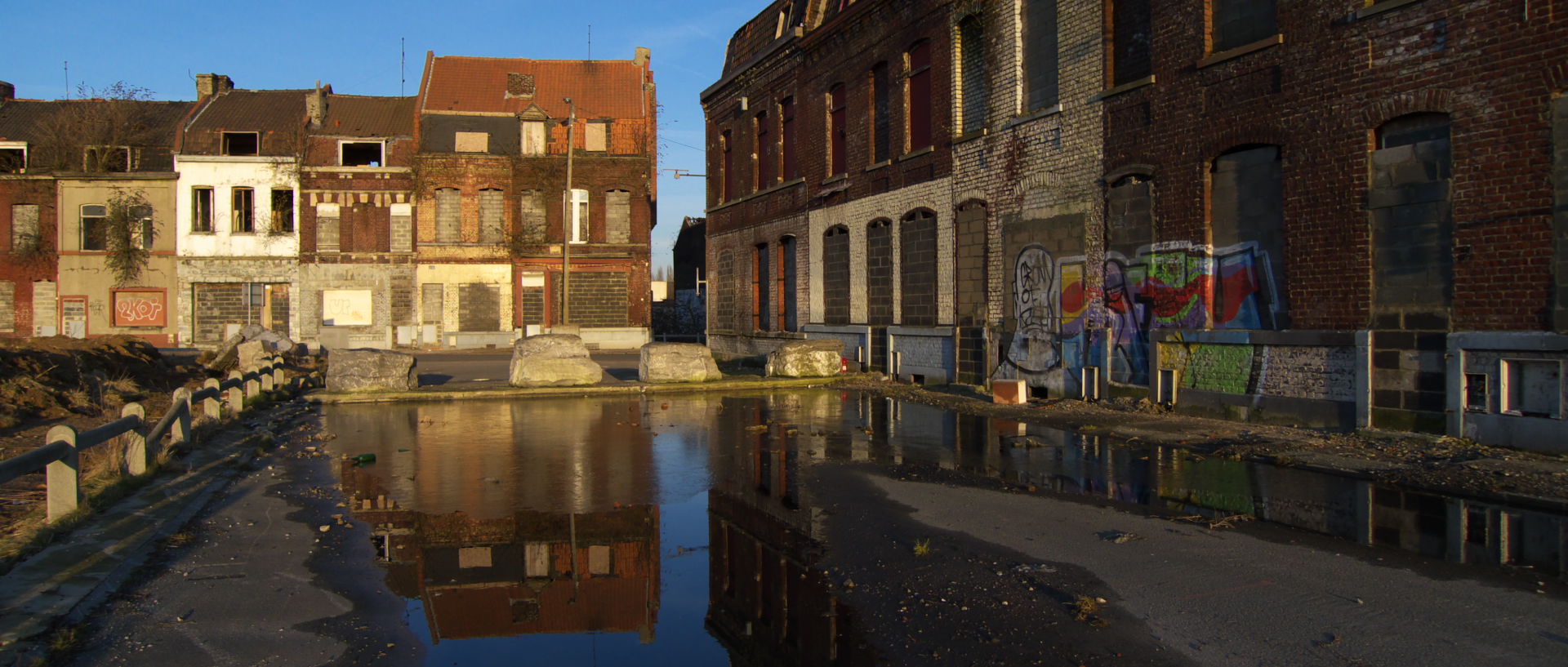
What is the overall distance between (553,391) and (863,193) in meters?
8.16

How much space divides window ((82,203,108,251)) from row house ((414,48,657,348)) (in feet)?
41.2

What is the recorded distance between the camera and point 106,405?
46.5 ft

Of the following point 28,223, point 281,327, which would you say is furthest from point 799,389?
point 28,223

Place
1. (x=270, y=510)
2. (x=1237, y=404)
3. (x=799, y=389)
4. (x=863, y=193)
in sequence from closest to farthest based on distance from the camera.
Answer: (x=270, y=510) → (x=1237, y=404) → (x=799, y=389) → (x=863, y=193)

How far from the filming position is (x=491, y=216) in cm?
3931

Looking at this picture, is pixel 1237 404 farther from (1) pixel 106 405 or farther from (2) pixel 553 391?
(1) pixel 106 405

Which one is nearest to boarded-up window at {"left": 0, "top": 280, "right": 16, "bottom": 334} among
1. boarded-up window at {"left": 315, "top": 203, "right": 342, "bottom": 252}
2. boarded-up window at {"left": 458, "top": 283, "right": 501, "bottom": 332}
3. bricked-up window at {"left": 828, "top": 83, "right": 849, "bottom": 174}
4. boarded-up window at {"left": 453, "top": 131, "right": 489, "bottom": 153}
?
boarded-up window at {"left": 315, "top": 203, "right": 342, "bottom": 252}

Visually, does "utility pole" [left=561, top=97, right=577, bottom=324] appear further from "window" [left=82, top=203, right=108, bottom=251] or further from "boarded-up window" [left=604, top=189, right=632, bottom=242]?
"window" [left=82, top=203, right=108, bottom=251]

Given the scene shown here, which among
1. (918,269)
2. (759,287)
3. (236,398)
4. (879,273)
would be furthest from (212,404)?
(759,287)

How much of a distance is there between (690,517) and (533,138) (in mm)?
35914

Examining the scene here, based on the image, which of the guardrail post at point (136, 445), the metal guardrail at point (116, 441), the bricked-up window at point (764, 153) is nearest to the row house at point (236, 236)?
the bricked-up window at point (764, 153)

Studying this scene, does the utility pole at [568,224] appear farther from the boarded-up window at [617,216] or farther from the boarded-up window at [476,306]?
the boarded-up window at [476,306]

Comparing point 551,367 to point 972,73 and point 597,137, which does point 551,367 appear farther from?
point 597,137

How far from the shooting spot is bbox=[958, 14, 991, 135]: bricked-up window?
16.9 m
